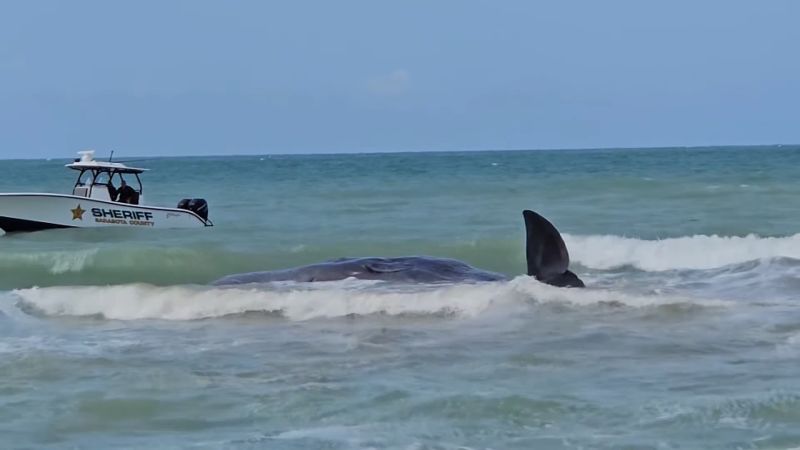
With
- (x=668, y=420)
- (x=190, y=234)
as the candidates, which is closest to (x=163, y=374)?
(x=668, y=420)

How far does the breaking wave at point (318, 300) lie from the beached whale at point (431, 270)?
30 centimetres

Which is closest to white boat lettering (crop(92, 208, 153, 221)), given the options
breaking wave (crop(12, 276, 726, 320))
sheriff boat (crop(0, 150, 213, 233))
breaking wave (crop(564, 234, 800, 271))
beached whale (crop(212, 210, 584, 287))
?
sheriff boat (crop(0, 150, 213, 233))

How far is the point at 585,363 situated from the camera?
881 centimetres

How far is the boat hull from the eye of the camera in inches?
890

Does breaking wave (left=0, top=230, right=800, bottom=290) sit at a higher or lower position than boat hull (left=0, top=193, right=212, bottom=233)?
lower

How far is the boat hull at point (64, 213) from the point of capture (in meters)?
22.6

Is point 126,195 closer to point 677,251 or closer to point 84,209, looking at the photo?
point 84,209

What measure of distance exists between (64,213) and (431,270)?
1081 centimetres

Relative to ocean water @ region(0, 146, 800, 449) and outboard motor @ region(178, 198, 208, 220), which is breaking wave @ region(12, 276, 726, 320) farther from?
outboard motor @ region(178, 198, 208, 220)

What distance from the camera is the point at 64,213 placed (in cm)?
2275

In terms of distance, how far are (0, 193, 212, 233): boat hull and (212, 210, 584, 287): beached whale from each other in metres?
8.28

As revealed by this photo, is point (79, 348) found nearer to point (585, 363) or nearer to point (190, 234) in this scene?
point (585, 363)

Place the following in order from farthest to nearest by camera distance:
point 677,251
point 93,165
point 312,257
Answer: point 93,165
point 312,257
point 677,251

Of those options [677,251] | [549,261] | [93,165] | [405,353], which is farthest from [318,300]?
[93,165]
